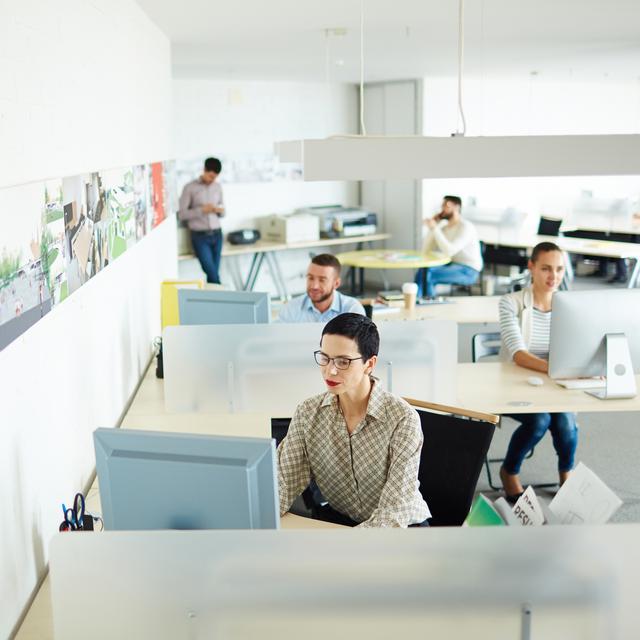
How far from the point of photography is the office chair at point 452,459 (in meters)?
2.67

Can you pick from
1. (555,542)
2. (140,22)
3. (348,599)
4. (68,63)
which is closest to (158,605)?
(348,599)

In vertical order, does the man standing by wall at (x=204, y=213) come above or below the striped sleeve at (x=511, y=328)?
above

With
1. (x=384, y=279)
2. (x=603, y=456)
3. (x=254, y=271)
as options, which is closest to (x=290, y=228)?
(x=254, y=271)

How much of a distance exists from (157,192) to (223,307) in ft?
6.22

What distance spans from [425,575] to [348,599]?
135mm

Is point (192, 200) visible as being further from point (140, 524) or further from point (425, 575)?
point (425, 575)

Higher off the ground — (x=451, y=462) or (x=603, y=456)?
(x=451, y=462)

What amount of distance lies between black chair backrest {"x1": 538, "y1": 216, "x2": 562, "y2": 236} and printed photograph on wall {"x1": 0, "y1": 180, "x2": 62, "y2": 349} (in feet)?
25.8

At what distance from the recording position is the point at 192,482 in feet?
6.00

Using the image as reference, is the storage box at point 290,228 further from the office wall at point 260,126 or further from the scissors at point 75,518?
the scissors at point 75,518

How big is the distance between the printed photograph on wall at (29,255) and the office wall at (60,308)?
4 centimetres

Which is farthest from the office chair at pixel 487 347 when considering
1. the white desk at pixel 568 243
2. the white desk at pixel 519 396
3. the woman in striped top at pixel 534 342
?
the white desk at pixel 568 243

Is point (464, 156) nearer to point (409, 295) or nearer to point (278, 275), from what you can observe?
point (409, 295)

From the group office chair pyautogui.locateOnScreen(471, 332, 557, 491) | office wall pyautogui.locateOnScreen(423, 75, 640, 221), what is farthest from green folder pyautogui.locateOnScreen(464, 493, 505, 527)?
office wall pyautogui.locateOnScreen(423, 75, 640, 221)
